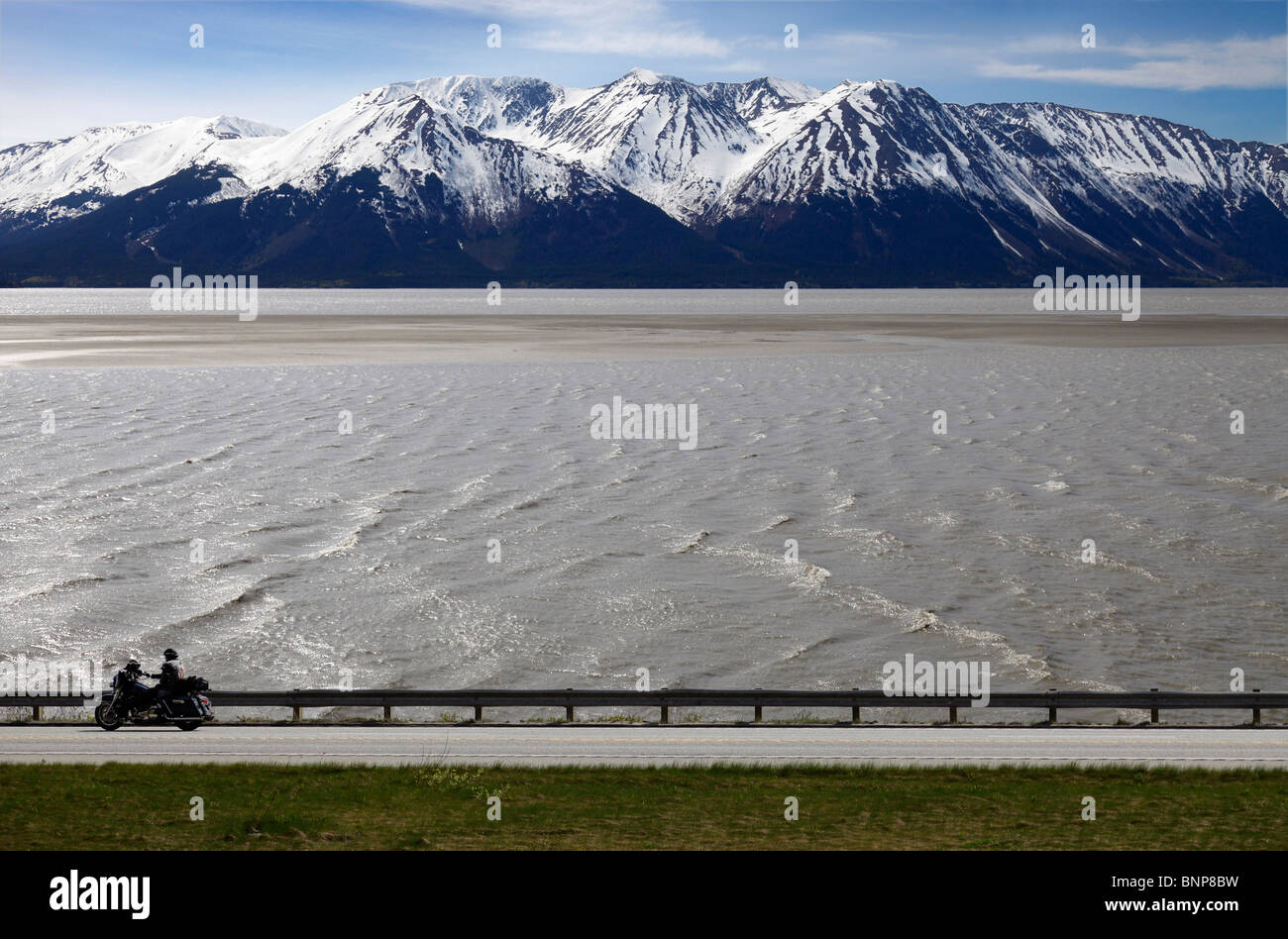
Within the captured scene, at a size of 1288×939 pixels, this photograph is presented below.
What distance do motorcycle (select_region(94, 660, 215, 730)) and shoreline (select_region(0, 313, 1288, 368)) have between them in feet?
308

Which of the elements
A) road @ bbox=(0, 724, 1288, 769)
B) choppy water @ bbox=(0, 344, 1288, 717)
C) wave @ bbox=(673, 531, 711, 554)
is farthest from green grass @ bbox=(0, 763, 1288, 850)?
wave @ bbox=(673, 531, 711, 554)

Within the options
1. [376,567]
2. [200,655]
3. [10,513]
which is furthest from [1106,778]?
[10,513]

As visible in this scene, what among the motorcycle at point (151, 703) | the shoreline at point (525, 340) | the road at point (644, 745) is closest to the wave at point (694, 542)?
the road at point (644, 745)

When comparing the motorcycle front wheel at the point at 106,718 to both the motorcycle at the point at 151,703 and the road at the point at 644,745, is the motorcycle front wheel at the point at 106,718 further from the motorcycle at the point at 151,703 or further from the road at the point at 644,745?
the road at the point at 644,745

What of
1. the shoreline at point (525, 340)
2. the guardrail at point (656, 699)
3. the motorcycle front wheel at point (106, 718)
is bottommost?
the motorcycle front wheel at point (106, 718)

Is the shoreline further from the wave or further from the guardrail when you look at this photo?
the guardrail

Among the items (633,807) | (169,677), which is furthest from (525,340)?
(633,807)

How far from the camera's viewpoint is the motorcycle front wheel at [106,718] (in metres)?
26.2

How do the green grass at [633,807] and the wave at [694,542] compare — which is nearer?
the green grass at [633,807]

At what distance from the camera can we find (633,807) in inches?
794

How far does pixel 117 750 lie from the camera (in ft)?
79.9

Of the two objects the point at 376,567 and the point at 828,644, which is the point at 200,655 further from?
the point at 828,644

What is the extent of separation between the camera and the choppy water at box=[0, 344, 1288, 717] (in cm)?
3278

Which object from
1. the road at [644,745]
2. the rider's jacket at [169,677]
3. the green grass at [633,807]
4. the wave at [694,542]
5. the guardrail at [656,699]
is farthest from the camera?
the wave at [694,542]
